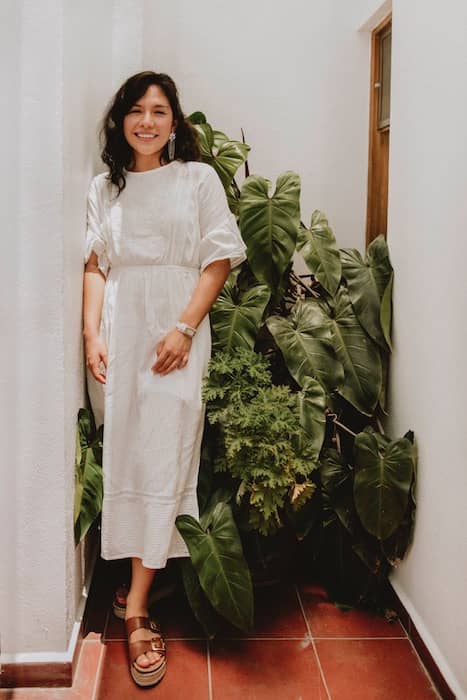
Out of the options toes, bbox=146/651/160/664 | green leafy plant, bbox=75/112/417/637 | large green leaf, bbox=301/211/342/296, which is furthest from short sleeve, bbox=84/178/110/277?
toes, bbox=146/651/160/664

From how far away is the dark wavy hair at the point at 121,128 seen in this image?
2230 millimetres

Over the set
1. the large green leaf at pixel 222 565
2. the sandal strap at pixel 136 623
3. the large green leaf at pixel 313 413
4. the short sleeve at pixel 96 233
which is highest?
the short sleeve at pixel 96 233

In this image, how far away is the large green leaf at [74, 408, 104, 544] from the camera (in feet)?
7.11

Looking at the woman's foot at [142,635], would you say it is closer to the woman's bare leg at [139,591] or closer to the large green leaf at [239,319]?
the woman's bare leg at [139,591]

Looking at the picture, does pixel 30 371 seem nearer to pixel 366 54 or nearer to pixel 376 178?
pixel 376 178

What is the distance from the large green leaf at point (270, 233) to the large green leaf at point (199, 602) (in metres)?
1.02

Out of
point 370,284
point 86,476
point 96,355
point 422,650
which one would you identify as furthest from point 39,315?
point 422,650

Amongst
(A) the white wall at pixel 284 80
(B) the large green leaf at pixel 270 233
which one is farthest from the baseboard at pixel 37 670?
(A) the white wall at pixel 284 80

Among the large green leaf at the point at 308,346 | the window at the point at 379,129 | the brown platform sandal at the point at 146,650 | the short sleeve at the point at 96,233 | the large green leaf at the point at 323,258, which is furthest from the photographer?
the window at the point at 379,129

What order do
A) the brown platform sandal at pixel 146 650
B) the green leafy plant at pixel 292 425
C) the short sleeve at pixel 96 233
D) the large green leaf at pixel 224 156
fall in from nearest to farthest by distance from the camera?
the brown platform sandal at pixel 146 650 < the green leafy plant at pixel 292 425 < the short sleeve at pixel 96 233 < the large green leaf at pixel 224 156

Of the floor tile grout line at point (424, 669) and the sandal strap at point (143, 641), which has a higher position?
the sandal strap at point (143, 641)

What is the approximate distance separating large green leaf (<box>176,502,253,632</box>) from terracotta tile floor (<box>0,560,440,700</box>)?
157 mm

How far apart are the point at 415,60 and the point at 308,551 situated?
183cm

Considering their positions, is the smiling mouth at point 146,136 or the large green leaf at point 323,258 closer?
the smiling mouth at point 146,136
